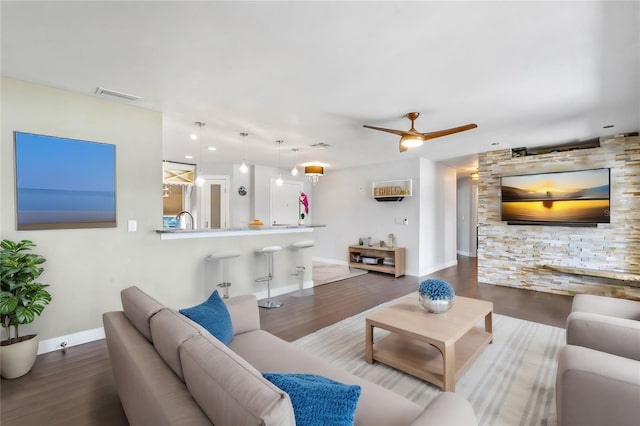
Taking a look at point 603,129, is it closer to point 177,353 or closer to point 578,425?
point 578,425

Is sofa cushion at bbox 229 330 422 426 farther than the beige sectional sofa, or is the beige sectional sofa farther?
sofa cushion at bbox 229 330 422 426

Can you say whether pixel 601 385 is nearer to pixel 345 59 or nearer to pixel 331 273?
pixel 345 59

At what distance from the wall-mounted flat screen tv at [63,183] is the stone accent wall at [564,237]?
6089mm

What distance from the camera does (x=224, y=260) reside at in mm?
4051

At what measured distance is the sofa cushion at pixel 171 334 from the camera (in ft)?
4.10

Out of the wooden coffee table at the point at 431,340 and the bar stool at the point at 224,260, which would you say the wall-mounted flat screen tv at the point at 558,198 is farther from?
the bar stool at the point at 224,260

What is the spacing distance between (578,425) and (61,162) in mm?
4467

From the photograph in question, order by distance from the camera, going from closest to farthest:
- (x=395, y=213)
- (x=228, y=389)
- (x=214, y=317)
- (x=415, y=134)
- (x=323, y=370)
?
(x=228, y=389) → (x=323, y=370) → (x=214, y=317) → (x=415, y=134) → (x=395, y=213)

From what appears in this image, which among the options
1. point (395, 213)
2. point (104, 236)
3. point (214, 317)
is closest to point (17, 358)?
point (104, 236)

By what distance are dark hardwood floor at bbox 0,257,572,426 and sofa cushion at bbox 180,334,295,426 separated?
1.36 metres

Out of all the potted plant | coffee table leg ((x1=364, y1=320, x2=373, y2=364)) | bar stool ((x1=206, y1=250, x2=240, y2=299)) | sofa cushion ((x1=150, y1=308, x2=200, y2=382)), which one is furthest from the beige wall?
coffee table leg ((x1=364, y1=320, x2=373, y2=364))

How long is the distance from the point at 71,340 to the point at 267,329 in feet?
6.46

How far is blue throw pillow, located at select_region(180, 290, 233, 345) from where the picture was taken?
180 centimetres

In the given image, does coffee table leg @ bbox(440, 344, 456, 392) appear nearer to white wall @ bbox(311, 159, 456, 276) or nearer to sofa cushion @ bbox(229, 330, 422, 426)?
sofa cushion @ bbox(229, 330, 422, 426)
